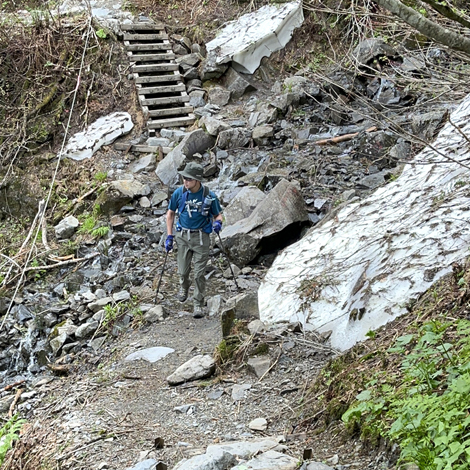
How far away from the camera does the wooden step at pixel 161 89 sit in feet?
40.4

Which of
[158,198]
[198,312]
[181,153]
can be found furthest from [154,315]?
[181,153]

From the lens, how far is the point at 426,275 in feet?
15.8

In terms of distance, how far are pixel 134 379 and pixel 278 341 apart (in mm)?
1516

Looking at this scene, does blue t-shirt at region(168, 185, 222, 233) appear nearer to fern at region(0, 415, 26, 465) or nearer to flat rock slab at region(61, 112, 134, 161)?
fern at region(0, 415, 26, 465)

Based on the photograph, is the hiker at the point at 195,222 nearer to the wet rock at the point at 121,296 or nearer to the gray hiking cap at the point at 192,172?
the gray hiking cap at the point at 192,172

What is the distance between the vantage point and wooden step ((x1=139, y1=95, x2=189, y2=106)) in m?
12.1

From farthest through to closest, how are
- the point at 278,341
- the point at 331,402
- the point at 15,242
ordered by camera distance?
the point at 15,242, the point at 278,341, the point at 331,402

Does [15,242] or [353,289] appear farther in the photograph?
[15,242]

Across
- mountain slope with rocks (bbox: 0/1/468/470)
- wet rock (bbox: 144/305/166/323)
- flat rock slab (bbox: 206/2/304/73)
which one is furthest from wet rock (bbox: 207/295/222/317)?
flat rock slab (bbox: 206/2/304/73)

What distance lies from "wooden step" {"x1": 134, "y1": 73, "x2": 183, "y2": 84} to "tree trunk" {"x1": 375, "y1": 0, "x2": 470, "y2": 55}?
10817mm

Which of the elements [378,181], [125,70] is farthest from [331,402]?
[125,70]

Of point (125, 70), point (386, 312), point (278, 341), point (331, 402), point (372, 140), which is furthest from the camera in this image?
point (125, 70)

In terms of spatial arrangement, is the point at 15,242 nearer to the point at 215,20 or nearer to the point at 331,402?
the point at 215,20

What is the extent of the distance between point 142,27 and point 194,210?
820 cm
